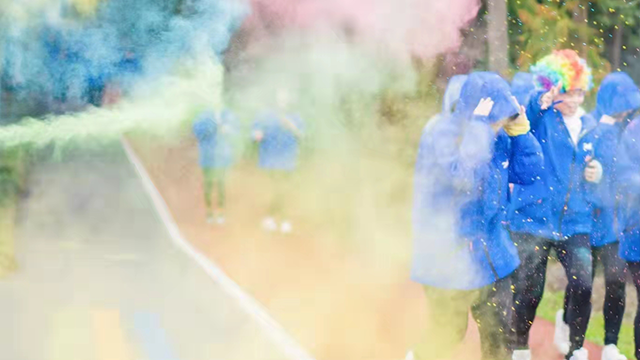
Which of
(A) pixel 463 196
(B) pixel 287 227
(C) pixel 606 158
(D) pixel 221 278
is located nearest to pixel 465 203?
(A) pixel 463 196

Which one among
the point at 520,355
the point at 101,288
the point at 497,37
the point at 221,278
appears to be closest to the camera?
the point at 101,288

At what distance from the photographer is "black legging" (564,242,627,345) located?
176 inches

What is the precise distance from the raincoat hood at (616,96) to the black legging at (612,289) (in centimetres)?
62

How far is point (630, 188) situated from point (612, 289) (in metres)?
0.58

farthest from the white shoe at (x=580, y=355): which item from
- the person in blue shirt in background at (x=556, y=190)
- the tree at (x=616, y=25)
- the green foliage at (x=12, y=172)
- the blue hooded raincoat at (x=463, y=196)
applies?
the green foliage at (x=12, y=172)

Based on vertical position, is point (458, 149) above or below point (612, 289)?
above

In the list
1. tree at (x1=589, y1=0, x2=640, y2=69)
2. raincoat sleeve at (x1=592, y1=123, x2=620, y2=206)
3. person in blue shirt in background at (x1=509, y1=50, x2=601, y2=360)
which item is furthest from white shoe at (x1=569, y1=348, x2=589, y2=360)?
tree at (x1=589, y1=0, x2=640, y2=69)

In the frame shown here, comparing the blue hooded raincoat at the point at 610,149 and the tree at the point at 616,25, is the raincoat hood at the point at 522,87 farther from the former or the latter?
the tree at the point at 616,25

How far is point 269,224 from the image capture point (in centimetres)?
388

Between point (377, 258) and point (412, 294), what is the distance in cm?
20

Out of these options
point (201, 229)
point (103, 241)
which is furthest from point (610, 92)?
point (103, 241)

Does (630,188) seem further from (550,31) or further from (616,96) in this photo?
(550,31)

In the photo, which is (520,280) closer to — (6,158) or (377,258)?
(377,258)

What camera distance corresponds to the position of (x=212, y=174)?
146 inches
